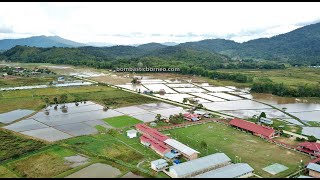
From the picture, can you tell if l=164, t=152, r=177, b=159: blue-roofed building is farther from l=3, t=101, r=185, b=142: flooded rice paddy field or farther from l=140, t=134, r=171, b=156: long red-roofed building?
l=3, t=101, r=185, b=142: flooded rice paddy field

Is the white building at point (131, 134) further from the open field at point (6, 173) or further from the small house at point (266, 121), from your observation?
the small house at point (266, 121)

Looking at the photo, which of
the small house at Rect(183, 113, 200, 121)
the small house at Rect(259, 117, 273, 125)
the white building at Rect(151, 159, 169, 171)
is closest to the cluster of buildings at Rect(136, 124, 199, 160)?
the white building at Rect(151, 159, 169, 171)

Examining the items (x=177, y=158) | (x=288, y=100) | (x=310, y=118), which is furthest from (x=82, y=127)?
(x=288, y=100)

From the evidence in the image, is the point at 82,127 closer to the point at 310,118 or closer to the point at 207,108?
the point at 207,108

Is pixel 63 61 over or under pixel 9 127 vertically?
over

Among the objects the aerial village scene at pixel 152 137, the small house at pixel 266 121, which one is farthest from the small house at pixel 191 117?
the small house at pixel 266 121
